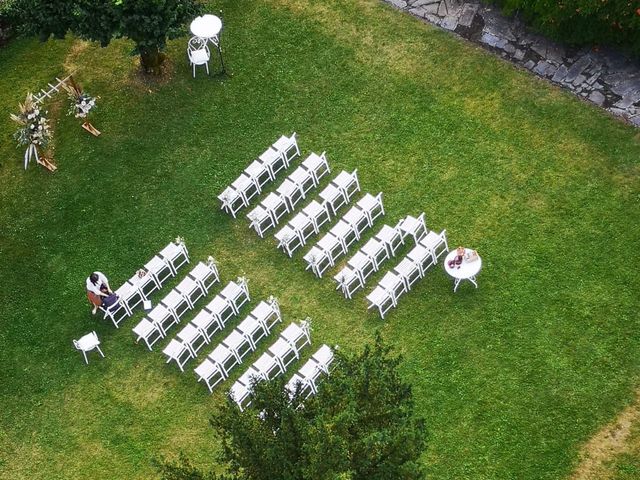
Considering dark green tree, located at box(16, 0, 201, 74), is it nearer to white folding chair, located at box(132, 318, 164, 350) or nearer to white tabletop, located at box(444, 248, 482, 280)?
A: white folding chair, located at box(132, 318, 164, 350)

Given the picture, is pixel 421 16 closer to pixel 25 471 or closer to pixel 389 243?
pixel 389 243

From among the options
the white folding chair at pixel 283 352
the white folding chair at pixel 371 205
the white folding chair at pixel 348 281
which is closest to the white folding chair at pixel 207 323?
the white folding chair at pixel 283 352

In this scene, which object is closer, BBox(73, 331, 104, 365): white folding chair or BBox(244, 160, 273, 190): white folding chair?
BBox(73, 331, 104, 365): white folding chair

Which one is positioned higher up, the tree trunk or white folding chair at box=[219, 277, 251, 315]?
the tree trunk

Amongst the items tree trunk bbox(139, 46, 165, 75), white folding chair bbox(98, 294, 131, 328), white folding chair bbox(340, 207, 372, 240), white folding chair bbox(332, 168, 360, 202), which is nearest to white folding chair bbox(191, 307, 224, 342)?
white folding chair bbox(98, 294, 131, 328)

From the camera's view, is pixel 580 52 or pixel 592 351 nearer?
pixel 592 351

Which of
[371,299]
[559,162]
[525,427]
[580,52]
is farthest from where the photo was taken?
[580,52]

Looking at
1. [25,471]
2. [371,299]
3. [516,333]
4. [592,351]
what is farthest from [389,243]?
[25,471]

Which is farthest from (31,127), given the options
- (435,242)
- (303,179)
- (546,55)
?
(546,55)
